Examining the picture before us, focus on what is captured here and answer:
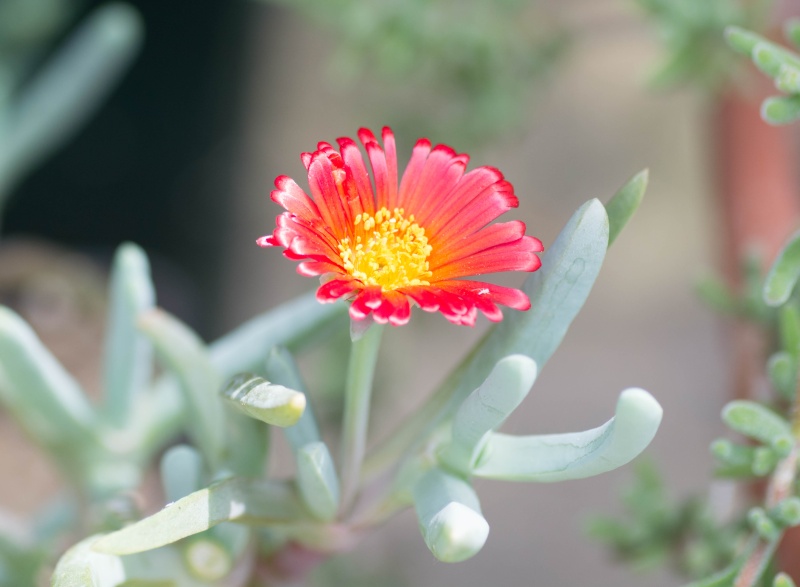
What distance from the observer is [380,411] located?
1.05 meters

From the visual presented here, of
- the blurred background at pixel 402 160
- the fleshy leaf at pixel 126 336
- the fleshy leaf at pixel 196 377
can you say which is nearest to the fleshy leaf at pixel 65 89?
the blurred background at pixel 402 160

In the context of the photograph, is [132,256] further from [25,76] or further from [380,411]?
[25,76]

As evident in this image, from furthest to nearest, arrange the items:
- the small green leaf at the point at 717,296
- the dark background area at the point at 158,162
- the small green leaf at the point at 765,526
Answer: the dark background area at the point at 158,162, the small green leaf at the point at 717,296, the small green leaf at the point at 765,526

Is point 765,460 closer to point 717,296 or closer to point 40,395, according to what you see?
point 717,296

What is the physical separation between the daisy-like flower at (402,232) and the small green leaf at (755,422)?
0.16 metres

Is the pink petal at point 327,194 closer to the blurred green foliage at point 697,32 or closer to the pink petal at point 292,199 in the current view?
the pink petal at point 292,199

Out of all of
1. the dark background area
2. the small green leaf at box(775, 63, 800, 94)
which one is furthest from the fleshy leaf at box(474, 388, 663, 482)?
the dark background area

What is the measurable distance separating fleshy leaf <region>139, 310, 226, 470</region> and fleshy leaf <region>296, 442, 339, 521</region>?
0.09 m

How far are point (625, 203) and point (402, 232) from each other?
11 cm

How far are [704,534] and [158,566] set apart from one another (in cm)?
36

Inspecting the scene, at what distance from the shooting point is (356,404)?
1.32 feet

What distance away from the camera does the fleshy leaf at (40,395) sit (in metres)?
0.50

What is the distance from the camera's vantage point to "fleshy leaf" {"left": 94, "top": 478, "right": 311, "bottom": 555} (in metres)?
0.35

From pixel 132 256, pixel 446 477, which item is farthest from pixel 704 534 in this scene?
pixel 132 256
